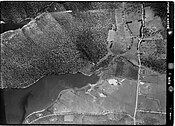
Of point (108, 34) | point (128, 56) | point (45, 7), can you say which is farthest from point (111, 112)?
point (45, 7)

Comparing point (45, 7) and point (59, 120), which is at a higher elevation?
point (45, 7)

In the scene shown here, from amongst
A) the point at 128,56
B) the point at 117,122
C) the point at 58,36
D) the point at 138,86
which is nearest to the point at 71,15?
the point at 58,36

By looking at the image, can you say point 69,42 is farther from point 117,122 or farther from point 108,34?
point 117,122

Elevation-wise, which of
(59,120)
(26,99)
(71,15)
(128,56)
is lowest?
(59,120)

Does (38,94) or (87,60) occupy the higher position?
(87,60)

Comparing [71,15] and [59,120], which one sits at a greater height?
[71,15]

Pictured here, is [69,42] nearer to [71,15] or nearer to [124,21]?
[71,15]
